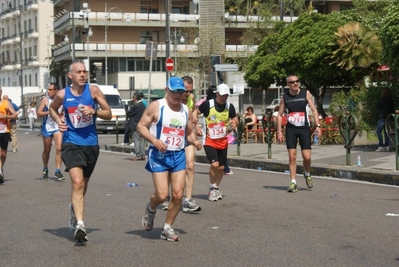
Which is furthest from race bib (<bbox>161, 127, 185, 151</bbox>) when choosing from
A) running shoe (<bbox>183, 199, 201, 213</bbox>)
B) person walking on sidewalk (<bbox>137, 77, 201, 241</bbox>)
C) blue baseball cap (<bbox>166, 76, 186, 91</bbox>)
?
running shoe (<bbox>183, 199, 201, 213</bbox>)

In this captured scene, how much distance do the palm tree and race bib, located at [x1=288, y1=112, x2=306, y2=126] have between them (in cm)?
1540

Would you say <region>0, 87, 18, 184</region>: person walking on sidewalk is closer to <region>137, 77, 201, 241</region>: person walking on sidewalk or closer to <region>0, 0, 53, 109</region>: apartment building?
<region>137, 77, 201, 241</region>: person walking on sidewalk

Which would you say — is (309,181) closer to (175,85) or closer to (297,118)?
(297,118)

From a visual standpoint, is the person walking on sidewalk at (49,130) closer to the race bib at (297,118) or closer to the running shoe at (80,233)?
the race bib at (297,118)

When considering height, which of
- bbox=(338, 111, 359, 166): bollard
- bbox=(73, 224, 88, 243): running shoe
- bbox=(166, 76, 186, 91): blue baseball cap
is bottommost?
bbox=(73, 224, 88, 243): running shoe

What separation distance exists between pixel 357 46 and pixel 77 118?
20850 mm

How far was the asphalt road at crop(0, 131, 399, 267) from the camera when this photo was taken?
8258mm

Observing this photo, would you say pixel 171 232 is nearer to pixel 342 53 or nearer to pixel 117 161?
pixel 117 161

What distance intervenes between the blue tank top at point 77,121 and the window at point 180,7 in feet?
212

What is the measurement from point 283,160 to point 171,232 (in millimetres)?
11053

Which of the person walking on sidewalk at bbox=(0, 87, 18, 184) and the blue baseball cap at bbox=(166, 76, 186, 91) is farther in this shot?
the person walking on sidewalk at bbox=(0, 87, 18, 184)

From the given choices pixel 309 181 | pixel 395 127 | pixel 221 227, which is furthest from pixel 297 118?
pixel 221 227

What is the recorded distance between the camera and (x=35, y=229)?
10.3 m

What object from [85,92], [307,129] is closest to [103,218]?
[85,92]
